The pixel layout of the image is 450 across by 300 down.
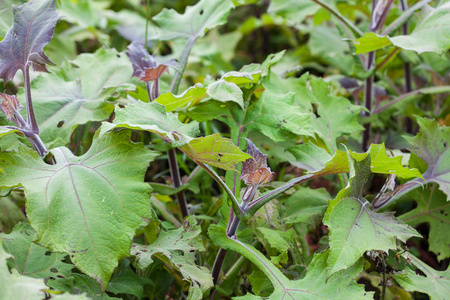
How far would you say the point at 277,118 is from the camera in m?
1.03

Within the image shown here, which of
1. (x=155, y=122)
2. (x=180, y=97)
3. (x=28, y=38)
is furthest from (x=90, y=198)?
(x=28, y=38)

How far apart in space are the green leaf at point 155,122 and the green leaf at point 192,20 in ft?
1.52

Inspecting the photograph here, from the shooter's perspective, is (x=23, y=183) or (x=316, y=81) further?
(x=316, y=81)

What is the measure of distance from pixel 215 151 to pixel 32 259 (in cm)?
47

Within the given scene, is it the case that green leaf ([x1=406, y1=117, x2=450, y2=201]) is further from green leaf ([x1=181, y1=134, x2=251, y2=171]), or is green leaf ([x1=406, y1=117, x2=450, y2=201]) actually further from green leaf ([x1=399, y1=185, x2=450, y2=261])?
green leaf ([x1=181, y1=134, x2=251, y2=171])

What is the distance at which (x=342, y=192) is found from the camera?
32.2 inches

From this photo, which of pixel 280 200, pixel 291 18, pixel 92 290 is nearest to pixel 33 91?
pixel 92 290

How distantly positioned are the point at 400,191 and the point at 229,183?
1.44 ft

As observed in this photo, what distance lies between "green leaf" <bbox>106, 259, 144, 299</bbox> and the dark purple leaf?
511mm

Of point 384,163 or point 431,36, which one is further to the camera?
point 431,36

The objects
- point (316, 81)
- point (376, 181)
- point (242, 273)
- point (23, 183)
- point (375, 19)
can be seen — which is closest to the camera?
point (23, 183)

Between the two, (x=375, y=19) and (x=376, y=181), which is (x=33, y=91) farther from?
(x=376, y=181)

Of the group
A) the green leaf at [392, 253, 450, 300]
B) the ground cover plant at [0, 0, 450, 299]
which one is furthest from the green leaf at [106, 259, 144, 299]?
the green leaf at [392, 253, 450, 300]

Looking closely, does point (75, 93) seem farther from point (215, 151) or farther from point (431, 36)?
point (431, 36)
